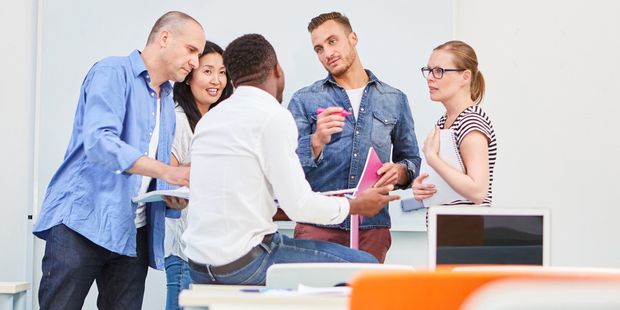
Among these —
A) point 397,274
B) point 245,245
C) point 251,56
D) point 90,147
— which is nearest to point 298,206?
point 245,245

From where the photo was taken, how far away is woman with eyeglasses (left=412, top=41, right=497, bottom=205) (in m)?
2.82

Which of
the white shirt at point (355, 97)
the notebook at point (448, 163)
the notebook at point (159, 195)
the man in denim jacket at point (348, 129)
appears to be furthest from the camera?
the white shirt at point (355, 97)

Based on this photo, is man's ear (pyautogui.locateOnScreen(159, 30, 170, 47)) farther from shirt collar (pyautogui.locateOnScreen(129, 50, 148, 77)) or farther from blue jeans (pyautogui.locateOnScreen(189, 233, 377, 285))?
blue jeans (pyautogui.locateOnScreen(189, 233, 377, 285))

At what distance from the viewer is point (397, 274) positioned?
107 centimetres

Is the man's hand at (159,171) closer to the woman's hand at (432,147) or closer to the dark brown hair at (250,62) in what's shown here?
the dark brown hair at (250,62)

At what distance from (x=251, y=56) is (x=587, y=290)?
70.0 inches

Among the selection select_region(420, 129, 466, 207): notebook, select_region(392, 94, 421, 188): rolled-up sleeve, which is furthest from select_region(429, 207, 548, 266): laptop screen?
select_region(392, 94, 421, 188): rolled-up sleeve

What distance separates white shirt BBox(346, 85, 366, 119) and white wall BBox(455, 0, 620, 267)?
3.00ft

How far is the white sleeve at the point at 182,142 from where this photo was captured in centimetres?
337

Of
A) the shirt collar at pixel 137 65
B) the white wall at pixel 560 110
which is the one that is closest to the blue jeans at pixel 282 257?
the shirt collar at pixel 137 65

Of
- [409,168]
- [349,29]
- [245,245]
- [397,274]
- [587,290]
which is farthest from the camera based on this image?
[349,29]

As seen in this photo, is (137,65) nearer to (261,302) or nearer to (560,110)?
(261,302)

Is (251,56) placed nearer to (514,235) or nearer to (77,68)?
(514,235)

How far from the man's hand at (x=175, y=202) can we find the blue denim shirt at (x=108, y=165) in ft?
0.25
